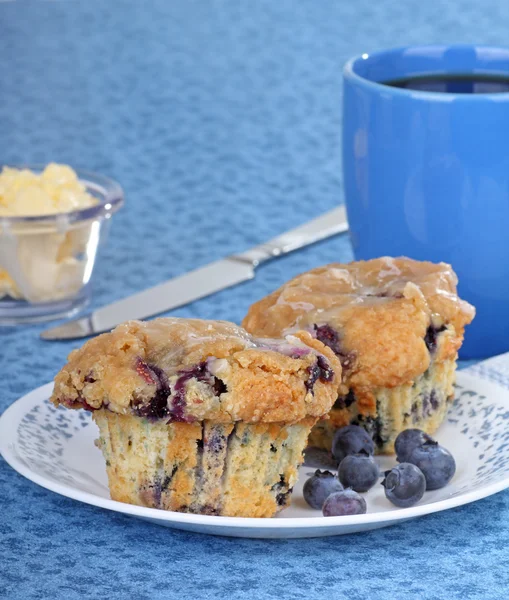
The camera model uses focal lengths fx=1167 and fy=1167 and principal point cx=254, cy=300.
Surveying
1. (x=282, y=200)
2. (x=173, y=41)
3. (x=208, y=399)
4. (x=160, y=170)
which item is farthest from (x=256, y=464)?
(x=173, y=41)

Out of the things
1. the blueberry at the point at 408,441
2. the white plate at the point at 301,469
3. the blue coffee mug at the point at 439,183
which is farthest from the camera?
the blue coffee mug at the point at 439,183

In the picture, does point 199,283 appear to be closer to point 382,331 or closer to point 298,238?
point 298,238

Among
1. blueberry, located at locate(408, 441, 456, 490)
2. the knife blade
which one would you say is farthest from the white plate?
the knife blade

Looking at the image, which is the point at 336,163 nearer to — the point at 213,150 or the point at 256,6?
the point at 213,150

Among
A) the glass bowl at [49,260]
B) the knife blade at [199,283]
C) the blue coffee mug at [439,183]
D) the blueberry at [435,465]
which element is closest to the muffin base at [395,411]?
the blueberry at [435,465]

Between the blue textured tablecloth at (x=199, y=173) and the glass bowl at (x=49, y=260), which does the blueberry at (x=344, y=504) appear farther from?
the glass bowl at (x=49, y=260)

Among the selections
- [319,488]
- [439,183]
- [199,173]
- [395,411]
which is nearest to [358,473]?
[319,488]
